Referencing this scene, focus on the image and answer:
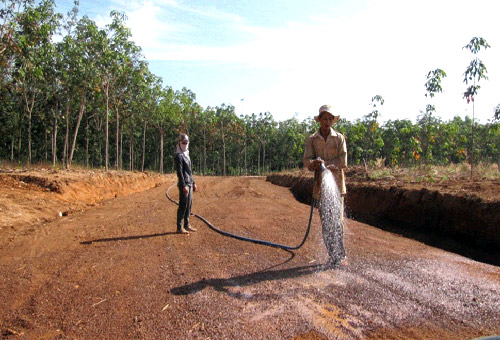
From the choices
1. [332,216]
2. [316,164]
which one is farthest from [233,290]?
[316,164]

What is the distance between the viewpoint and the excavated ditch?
6.53 meters

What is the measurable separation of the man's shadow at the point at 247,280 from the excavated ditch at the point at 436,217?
3634mm

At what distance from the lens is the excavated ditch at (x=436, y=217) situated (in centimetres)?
653

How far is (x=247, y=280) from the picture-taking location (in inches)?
168

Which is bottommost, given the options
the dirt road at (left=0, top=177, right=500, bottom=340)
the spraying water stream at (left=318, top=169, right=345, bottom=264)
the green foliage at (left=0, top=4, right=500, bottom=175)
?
the dirt road at (left=0, top=177, right=500, bottom=340)

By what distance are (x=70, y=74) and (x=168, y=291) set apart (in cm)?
1924

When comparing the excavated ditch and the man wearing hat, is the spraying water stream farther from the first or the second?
the excavated ditch

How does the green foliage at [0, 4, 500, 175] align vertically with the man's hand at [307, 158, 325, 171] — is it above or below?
above

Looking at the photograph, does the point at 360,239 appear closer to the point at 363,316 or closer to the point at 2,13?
the point at 363,316

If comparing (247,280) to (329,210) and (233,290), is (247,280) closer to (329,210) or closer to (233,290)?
(233,290)

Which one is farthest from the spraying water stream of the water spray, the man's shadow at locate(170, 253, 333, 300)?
the man's shadow at locate(170, 253, 333, 300)

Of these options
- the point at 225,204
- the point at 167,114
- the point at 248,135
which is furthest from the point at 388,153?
the point at 225,204

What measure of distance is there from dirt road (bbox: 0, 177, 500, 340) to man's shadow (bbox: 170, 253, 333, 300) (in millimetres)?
13

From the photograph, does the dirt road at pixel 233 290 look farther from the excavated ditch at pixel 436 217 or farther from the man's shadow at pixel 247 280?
the excavated ditch at pixel 436 217
